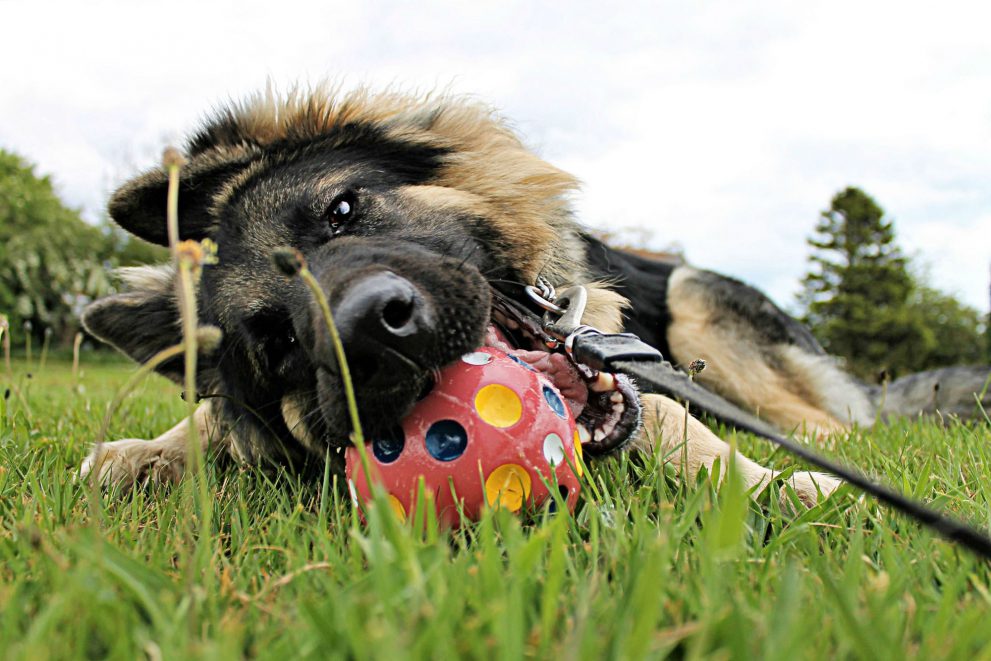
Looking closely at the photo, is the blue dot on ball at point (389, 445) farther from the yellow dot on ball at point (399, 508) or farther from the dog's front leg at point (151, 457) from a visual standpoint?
the dog's front leg at point (151, 457)

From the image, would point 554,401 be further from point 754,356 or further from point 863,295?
point 863,295

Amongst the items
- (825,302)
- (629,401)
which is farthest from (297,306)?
(825,302)

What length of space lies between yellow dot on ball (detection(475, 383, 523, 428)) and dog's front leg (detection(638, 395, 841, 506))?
1.65 ft

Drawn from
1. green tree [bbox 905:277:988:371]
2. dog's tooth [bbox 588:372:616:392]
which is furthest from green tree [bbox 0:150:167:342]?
green tree [bbox 905:277:988:371]

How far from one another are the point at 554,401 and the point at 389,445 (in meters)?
0.53

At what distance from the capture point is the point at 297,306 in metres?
2.70

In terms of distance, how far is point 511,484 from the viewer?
194 centimetres

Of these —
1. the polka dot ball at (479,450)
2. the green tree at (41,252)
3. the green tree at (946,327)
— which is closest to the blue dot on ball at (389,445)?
the polka dot ball at (479,450)

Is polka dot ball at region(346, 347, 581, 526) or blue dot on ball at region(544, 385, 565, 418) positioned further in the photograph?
blue dot on ball at region(544, 385, 565, 418)

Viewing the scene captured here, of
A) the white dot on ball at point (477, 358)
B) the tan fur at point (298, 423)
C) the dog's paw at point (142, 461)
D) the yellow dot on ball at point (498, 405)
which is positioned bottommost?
the dog's paw at point (142, 461)

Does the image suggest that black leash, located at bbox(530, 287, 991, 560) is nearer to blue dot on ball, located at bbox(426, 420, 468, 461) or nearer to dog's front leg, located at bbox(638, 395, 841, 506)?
dog's front leg, located at bbox(638, 395, 841, 506)

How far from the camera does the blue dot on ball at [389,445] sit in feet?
6.79

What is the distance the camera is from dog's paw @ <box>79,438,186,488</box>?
303 cm

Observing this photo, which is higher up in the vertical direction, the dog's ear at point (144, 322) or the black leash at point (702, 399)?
the black leash at point (702, 399)
